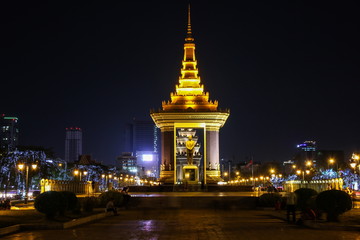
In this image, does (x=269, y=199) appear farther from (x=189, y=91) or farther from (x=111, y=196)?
(x=189, y=91)

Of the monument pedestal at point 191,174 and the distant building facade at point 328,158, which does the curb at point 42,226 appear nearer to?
the monument pedestal at point 191,174

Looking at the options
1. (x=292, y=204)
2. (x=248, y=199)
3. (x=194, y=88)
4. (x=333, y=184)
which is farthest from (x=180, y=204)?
(x=194, y=88)

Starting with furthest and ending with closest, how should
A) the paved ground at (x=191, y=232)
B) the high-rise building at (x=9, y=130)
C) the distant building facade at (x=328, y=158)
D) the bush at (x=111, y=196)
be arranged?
the high-rise building at (x=9, y=130) → the distant building facade at (x=328, y=158) → the bush at (x=111, y=196) → the paved ground at (x=191, y=232)

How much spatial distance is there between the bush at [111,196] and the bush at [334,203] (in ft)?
55.0

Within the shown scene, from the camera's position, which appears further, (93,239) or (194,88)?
(194,88)

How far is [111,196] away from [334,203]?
18057 mm

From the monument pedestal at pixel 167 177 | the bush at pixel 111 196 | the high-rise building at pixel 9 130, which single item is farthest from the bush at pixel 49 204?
the high-rise building at pixel 9 130

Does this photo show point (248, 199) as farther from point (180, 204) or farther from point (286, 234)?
point (286, 234)

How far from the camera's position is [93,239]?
2059 centimetres

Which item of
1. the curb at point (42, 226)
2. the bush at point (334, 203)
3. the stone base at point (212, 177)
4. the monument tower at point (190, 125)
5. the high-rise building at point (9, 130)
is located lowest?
the curb at point (42, 226)

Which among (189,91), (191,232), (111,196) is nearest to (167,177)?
(189,91)

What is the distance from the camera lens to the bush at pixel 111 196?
3871 cm

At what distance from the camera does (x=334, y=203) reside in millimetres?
25625

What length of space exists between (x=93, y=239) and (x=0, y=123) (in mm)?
176905
